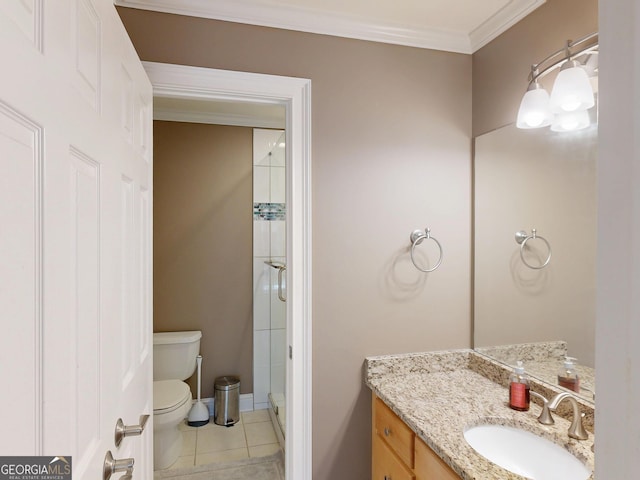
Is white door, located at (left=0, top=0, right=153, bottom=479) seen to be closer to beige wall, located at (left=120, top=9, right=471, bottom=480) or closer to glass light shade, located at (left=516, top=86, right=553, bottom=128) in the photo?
beige wall, located at (left=120, top=9, right=471, bottom=480)

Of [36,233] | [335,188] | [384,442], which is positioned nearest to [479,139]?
[335,188]

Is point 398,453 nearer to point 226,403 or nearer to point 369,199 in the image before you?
point 369,199

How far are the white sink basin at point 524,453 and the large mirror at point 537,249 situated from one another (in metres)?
0.27

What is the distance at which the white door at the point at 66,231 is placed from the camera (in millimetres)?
479

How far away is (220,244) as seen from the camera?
10.3 ft

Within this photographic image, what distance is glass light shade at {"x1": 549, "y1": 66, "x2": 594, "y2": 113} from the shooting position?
4.21ft

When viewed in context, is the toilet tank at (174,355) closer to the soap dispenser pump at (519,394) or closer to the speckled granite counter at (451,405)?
the speckled granite counter at (451,405)

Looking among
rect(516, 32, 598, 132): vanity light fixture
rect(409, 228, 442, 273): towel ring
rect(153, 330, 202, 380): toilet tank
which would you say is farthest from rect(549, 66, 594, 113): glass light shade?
rect(153, 330, 202, 380): toilet tank

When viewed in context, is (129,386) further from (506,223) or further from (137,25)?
(506,223)

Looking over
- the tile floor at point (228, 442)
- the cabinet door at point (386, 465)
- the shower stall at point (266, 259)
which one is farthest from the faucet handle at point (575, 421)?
the shower stall at point (266, 259)

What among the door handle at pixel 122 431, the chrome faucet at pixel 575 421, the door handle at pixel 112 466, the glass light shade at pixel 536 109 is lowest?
the chrome faucet at pixel 575 421

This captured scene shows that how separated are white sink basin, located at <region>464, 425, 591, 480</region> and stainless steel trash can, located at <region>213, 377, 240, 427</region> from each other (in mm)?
2124

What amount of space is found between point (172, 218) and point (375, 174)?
6.24 ft

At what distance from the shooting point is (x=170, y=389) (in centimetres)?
262
